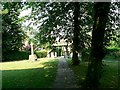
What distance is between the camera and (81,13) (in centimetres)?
2553

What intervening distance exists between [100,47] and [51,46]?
1168cm

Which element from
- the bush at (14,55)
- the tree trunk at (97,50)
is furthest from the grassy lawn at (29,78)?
the bush at (14,55)

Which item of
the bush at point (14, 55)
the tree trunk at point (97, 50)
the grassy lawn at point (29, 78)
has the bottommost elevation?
the bush at point (14, 55)

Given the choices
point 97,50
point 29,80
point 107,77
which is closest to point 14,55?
point 29,80

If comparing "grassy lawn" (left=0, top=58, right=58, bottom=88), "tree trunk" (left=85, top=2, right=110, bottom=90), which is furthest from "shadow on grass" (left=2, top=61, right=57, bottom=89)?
"tree trunk" (left=85, top=2, right=110, bottom=90)

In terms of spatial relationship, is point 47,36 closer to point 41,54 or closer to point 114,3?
point 114,3

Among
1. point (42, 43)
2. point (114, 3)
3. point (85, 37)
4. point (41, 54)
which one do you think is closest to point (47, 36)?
point (42, 43)

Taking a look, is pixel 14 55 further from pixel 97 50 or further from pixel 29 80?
pixel 97 50

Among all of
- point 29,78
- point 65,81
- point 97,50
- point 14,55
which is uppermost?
point 97,50

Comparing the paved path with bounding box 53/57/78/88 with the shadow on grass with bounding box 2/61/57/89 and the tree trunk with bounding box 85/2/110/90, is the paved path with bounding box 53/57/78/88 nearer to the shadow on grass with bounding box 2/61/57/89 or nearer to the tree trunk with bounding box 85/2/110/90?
the shadow on grass with bounding box 2/61/57/89

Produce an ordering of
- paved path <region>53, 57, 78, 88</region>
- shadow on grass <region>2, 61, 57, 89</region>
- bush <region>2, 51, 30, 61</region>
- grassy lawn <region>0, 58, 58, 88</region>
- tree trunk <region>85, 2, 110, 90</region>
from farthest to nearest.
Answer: bush <region>2, 51, 30, 61</region> < grassy lawn <region>0, 58, 58, 88</region> < shadow on grass <region>2, 61, 57, 89</region> < paved path <region>53, 57, 78, 88</region> < tree trunk <region>85, 2, 110, 90</region>

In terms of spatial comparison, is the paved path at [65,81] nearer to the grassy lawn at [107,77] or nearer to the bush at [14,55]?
the grassy lawn at [107,77]

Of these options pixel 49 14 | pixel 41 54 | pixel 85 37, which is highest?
pixel 49 14

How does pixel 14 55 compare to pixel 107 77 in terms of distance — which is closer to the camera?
pixel 107 77
